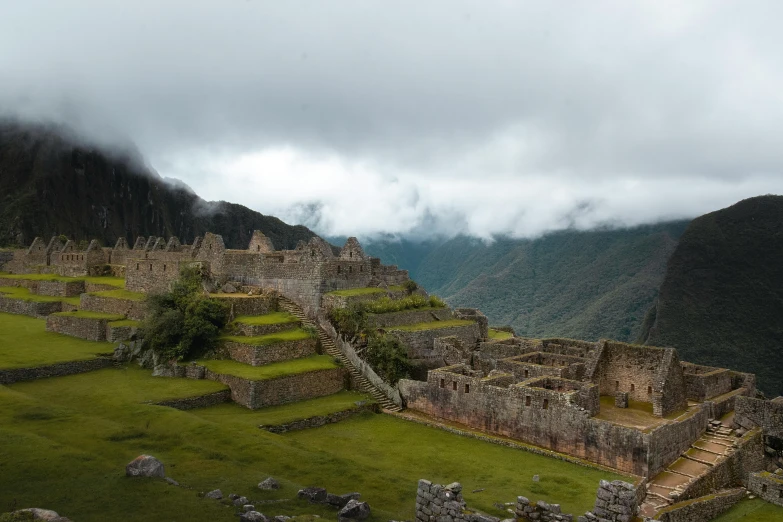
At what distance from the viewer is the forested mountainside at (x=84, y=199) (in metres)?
149

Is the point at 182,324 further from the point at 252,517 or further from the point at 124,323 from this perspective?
the point at 252,517

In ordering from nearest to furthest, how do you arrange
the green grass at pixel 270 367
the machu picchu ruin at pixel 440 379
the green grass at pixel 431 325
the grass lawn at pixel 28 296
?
the machu picchu ruin at pixel 440 379 < the green grass at pixel 270 367 < the green grass at pixel 431 325 < the grass lawn at pixel 28 296

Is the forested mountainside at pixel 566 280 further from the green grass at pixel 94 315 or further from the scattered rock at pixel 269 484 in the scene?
the scattered rock at pixel 269 484

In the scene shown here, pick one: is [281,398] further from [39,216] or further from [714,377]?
[39,216]

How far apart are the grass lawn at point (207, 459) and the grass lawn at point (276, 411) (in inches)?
5.7

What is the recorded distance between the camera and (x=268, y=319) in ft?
89.1

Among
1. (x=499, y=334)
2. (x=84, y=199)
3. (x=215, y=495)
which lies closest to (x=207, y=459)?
(x=215, y=495)

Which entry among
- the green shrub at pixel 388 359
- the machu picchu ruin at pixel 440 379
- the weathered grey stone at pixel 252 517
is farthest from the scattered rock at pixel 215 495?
the green shrub at pixel 388 359

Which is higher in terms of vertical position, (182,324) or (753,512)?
(182,324)

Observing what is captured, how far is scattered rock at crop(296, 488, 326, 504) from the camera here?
12.5 metres

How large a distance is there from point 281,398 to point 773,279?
59.1 meters

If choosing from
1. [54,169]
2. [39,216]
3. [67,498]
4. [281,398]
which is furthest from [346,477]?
[54,169]

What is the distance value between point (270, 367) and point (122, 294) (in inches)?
542

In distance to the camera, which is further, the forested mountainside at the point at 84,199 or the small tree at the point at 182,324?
the forested mountainside at the point at 84,199
